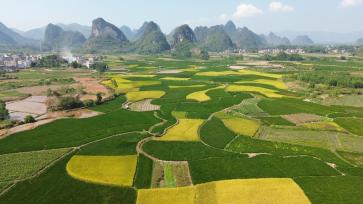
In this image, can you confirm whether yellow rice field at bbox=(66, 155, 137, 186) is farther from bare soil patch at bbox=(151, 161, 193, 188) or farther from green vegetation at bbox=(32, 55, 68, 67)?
green vegetation at bbox=(32, 55, 68, 67)

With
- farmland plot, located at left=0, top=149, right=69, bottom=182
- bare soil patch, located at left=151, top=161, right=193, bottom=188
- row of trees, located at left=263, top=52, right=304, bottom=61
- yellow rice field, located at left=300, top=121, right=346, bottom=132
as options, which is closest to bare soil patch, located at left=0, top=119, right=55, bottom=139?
farmland plot, located at left=0, top=149, right=69, bottom=182

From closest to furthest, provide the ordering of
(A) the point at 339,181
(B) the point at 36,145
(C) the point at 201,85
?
(A) the point at 339,181, (B) the point at 36,145, (C) the point at 201,85

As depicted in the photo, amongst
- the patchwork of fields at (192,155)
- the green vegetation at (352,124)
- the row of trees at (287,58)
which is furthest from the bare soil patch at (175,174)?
the row of trees at (287,58)

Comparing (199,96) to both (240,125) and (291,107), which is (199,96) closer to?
(291,107)

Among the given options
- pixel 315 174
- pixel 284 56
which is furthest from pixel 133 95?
pixel 284 56

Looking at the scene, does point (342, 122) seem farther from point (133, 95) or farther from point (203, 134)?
point (133, 95)

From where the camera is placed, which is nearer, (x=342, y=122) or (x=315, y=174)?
(x=315, y=174)
